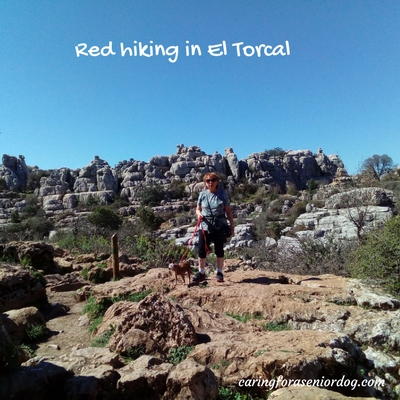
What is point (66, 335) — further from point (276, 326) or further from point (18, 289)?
point (276, 326)

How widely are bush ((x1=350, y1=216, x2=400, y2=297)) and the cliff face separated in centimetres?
4815

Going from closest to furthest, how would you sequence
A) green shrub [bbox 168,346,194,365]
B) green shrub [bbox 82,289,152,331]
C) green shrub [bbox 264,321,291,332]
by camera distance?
green shrub [bbox 168,346,194,365], green shrub [bbox 264,321,291,332], green shrub [bbox 82,289,152,331]

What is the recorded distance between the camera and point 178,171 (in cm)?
6019

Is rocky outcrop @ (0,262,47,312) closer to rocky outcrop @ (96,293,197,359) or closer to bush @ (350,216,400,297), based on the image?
rocky outcrop @ (96,293,197,359)

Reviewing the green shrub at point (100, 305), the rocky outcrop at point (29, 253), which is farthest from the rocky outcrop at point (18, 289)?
the rocky outcrop at point (29, 253)

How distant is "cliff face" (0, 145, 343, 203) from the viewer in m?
53.4

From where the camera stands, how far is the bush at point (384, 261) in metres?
4.70

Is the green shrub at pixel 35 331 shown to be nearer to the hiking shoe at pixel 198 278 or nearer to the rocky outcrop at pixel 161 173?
the hiking shoe at pixel 198 278

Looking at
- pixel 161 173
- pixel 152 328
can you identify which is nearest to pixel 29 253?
pixel 152 328

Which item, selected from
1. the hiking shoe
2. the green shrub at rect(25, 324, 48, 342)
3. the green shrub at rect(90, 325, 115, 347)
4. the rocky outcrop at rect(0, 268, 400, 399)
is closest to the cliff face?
the hiking shoe

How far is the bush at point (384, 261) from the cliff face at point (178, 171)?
158 feet

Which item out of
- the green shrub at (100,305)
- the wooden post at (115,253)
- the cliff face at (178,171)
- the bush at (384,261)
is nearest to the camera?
the green shrub at (100,305)

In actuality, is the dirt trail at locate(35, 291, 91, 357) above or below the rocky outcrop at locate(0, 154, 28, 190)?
below

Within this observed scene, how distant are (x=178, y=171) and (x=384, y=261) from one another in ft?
184
